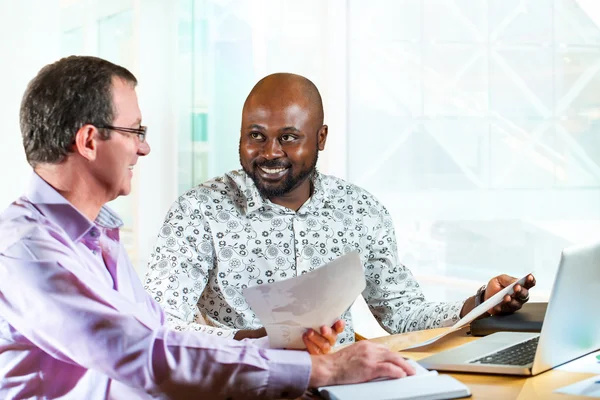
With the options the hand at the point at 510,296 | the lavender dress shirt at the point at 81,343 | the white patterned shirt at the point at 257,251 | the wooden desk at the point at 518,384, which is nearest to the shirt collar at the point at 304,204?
the white patterned shirt at the point at 257,251

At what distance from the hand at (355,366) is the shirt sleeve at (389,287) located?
99cm

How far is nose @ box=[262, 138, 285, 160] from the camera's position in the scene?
2.27 m

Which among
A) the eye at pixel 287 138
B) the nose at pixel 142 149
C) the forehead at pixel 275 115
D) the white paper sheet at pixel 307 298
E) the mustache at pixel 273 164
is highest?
the forehead at pixel 275 115

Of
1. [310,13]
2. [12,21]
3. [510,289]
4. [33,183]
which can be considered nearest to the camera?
[33,183]

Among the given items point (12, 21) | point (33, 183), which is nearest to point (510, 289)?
point (33, 183)

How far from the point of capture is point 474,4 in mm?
4164

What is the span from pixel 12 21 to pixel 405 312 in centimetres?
262

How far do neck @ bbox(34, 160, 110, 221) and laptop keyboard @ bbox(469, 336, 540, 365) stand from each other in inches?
30.3

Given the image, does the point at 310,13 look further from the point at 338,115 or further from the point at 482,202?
the point at 482,202

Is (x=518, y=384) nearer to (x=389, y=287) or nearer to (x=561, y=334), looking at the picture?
(x=561, y=334)

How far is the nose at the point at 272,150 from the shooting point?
227 cm

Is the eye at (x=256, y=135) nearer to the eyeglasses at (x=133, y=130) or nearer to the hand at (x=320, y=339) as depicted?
the eyeglasses at (x=133, y=130)

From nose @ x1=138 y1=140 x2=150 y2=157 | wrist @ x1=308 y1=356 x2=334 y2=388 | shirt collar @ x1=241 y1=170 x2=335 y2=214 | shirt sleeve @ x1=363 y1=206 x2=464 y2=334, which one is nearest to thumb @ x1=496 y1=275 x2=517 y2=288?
shirt sleeve @ x1=363 y1=206 x2=464 y2=334

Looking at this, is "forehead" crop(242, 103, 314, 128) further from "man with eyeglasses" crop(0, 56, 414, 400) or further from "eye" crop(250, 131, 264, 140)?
"man with eyeglasses" crop(0, 56, 414, 400)
